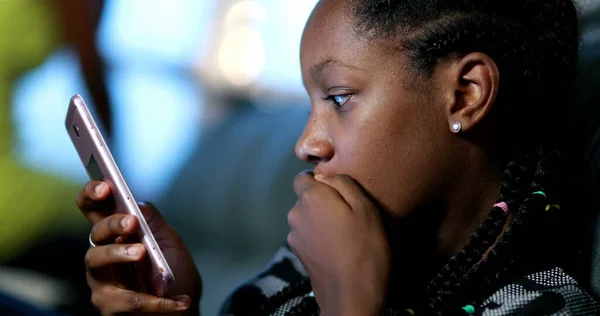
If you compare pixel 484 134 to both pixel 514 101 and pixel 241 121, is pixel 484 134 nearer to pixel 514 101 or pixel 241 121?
pixel 514 101

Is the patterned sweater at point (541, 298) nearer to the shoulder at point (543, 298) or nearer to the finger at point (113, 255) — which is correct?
the shoulder at point (543, 298)

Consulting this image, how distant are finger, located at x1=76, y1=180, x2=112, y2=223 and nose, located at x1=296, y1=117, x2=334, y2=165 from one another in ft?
0.89

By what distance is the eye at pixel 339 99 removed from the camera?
39.5 inches

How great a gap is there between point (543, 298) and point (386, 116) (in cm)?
29

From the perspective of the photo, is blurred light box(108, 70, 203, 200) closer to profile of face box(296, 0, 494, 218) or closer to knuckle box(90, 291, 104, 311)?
knuckle box(90, 291, 104, 311)

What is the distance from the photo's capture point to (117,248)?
1.02m

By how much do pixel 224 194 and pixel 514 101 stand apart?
112cm

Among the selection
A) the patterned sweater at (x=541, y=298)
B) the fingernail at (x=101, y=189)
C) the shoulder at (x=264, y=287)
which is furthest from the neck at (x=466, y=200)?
the fingernail at (x=101, y=189)

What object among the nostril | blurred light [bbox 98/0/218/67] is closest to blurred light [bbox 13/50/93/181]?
blurred light [bbox 98/0/218/67]

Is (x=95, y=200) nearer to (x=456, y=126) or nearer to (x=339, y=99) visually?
(x=339, y=99)

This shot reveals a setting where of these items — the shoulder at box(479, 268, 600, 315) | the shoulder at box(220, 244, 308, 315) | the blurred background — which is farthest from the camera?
the blurred background

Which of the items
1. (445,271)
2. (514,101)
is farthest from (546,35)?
(445,271)

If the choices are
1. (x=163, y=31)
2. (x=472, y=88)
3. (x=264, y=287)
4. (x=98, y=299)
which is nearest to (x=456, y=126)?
(x=472, y=88)

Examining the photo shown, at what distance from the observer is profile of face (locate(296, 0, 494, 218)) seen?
0.98m
